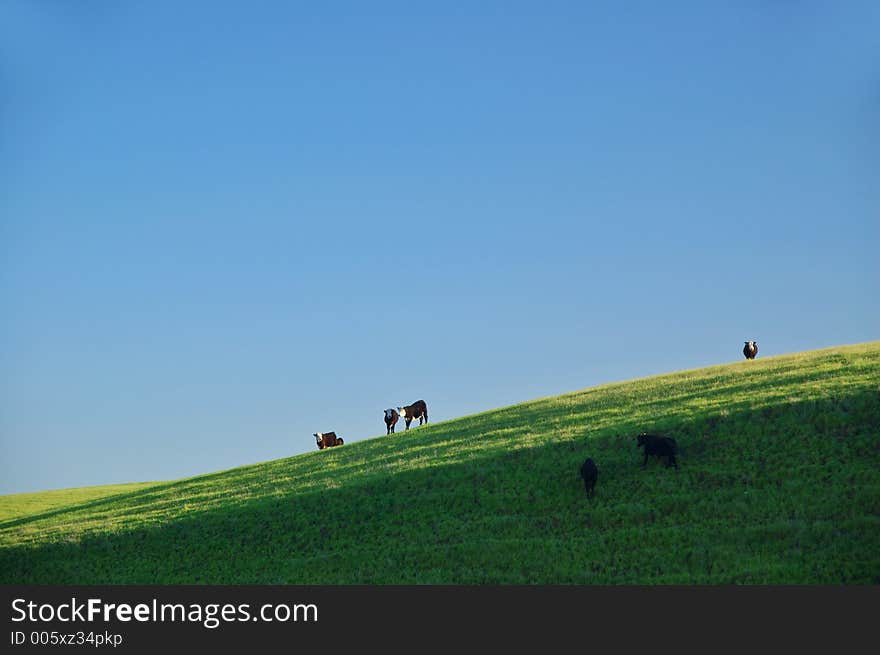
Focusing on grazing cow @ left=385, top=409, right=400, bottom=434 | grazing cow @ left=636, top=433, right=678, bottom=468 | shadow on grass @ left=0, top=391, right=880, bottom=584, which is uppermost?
grazing cow @ left=385, top=409, right=400, bottom=434

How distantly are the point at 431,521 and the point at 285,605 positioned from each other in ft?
43.4

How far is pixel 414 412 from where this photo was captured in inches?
2392

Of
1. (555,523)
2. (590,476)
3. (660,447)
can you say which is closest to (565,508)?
(555,523)

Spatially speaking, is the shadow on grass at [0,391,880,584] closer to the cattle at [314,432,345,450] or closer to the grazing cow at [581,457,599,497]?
the grazing cow at [581,457,599,497]

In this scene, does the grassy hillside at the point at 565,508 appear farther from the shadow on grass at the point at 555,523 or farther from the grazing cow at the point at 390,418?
the grazing cow at the point at 390,418

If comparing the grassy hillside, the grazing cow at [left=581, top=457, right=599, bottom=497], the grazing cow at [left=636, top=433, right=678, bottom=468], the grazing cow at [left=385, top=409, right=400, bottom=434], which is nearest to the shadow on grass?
the grassy hillside

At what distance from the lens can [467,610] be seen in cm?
1847

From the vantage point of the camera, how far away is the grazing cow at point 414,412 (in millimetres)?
60000

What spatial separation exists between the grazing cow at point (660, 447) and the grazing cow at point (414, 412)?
94.9 ft

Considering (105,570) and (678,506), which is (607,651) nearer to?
(678,506)

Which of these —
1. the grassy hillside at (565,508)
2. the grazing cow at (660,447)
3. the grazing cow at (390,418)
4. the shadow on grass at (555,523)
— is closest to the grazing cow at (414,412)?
the grazing cow at (390,418)

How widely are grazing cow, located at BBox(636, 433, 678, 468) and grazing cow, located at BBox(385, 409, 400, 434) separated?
28651mm

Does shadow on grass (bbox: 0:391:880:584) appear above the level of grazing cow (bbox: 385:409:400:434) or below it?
below

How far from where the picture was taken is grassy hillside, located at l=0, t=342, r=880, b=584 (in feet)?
83.9
